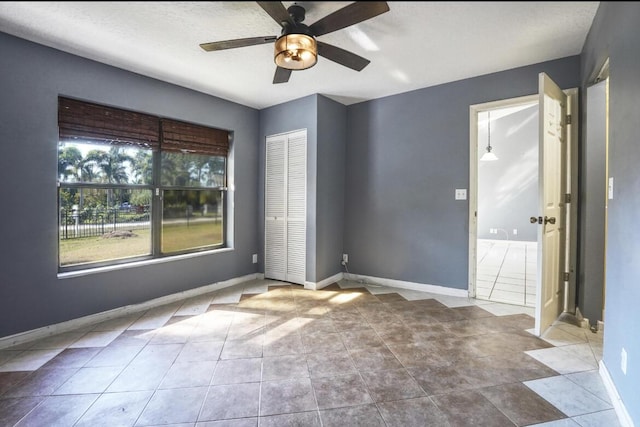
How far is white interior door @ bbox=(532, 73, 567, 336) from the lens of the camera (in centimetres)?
212

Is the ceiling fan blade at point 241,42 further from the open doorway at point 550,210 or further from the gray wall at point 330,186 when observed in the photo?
the open doorway at point 550,210

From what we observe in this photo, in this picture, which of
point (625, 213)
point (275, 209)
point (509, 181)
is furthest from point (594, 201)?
point (509, 181)

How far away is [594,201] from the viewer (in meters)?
2.31

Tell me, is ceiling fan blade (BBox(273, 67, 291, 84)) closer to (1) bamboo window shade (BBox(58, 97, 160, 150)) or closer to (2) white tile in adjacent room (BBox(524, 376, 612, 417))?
(1) bamboo window shade (BBox(58, 97, 160, 150))

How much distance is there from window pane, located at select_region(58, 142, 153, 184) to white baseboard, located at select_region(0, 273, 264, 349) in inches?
46.1

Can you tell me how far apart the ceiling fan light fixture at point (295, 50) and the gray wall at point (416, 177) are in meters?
1.93

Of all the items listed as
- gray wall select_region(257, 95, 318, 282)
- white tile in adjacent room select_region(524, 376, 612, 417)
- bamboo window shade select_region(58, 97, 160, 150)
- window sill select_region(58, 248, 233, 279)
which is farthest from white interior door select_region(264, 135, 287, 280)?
white tile in adjacent room select_region(524, 376, 612, 417)

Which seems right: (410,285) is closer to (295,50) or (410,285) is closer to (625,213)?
(625,213)

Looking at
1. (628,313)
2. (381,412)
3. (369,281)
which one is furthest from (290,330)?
(628,313)

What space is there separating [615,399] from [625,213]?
94cm

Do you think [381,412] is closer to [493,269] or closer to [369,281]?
[369,281]

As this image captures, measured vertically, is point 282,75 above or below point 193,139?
above

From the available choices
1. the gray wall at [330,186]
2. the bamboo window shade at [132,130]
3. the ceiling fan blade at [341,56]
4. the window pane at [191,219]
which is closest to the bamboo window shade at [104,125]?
the bamboo window shade at [132,130]

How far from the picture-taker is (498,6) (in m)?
0.42
